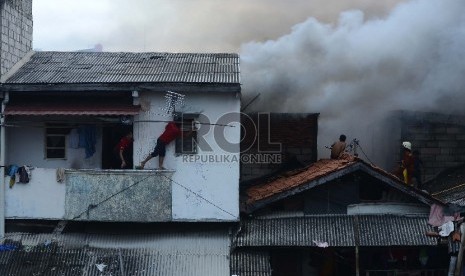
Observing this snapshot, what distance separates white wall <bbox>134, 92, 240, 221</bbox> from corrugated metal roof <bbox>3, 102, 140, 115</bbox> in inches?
22.7

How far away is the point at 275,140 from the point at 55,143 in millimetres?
7284

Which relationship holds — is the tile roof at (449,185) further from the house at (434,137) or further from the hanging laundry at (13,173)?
the hanging laundry at (13,173)

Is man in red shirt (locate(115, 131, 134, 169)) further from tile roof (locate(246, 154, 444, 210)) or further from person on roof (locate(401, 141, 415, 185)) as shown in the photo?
person on roof (locate(401, 141, 415, 185))

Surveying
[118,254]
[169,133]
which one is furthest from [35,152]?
[169,133]

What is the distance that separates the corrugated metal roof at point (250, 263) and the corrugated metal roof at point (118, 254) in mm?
244

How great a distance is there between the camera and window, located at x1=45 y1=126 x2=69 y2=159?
16.0m

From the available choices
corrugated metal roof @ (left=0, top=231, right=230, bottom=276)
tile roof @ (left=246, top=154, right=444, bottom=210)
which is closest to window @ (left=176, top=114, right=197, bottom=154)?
tile roof @ (left=246, top=154, right=444, bottom=210)

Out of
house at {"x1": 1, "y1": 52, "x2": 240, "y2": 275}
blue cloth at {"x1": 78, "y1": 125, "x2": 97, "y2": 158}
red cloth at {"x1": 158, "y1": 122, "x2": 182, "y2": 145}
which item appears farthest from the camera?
blue cloth at {"x1": 78, "y1": 125, "x2": 97, "y2": 158}

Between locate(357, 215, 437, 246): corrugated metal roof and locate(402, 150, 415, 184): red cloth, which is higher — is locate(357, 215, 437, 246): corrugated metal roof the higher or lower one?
the lower one

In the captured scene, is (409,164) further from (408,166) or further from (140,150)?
(140,150)

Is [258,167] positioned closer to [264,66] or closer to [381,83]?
[264,66]

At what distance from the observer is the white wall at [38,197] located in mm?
15133

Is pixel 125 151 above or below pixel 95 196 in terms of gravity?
above

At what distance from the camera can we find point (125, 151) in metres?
15.8
